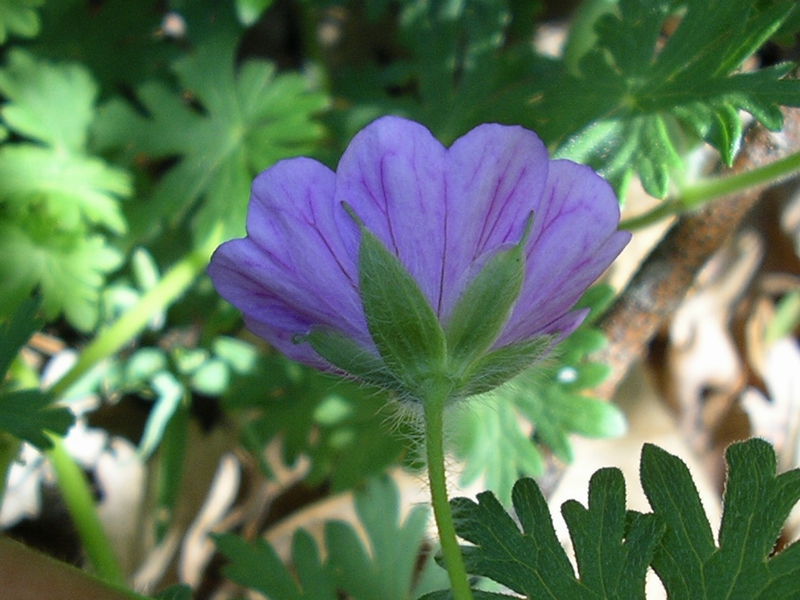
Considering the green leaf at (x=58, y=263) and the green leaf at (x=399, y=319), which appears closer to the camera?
the green leaf at (x=399, y=319)

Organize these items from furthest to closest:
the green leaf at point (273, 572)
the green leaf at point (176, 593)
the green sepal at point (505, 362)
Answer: the green leaf at point (273, 572), the green leaf at point (176, 593), the green sepal at point (505, 362)

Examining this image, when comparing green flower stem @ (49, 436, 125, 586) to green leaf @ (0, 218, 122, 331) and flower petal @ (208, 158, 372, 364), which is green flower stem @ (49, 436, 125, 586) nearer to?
green leaf @ (0, 218, 122, 331)

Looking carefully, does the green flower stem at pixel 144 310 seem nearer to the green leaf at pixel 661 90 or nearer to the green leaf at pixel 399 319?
the green leaf at pixel 661 90

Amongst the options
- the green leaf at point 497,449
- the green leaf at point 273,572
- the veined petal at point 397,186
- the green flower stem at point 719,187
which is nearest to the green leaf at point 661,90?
the green flower stem at point 719,187

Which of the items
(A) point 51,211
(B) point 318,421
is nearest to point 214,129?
(A) point 51,211

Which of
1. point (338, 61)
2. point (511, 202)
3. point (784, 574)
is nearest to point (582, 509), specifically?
point (784, 574)

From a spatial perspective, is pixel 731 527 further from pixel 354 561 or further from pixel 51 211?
pixel 51 211

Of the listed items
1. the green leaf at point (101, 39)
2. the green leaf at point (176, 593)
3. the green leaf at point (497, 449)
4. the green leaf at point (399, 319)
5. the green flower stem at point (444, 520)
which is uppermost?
the green leaf at point (101, 39)
